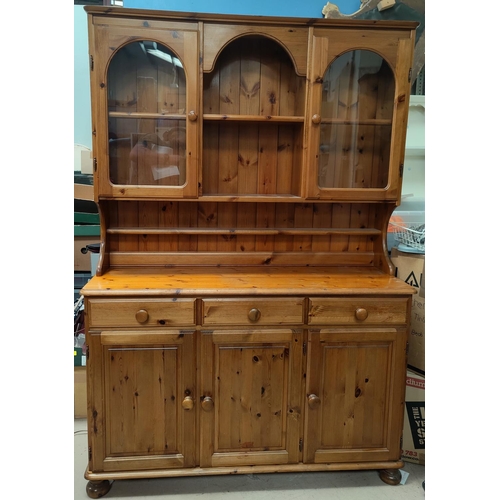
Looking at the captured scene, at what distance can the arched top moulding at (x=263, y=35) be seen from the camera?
5.91 ft

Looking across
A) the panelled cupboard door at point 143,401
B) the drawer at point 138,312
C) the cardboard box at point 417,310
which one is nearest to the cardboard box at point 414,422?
the cardboard box at point 417,310

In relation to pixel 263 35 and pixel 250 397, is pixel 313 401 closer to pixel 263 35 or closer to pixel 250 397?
pixel 250 397

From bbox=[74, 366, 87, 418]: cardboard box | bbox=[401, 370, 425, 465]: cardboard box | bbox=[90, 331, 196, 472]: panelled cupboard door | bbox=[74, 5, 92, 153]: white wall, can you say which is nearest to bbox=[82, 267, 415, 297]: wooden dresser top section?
bbox=[90, 331, 196, 472]: panelled cupboard door

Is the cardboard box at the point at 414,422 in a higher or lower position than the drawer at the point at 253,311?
lower

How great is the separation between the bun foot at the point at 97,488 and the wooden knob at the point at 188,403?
0.48m

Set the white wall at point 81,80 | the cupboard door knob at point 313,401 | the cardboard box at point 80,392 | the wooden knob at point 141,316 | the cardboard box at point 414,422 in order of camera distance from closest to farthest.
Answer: the wooden knob at point 141,316 < the cupboard door knob at point 313,401 < the cardboard box at point 414,422 < the white wall at point 81,80 < the cardboard box at point 80,392

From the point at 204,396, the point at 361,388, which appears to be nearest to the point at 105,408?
the point at 204,396

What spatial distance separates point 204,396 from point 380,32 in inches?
67.6

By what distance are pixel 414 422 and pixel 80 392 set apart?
5.58 feet

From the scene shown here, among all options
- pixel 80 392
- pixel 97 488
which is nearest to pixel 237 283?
pixel 97 488

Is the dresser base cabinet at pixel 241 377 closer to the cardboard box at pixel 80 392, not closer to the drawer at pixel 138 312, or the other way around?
the drawer at pixel 138 312

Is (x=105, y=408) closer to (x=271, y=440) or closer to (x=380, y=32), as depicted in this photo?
(x=271, y=440)

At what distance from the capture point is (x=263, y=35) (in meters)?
1.83

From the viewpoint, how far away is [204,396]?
1801mm
